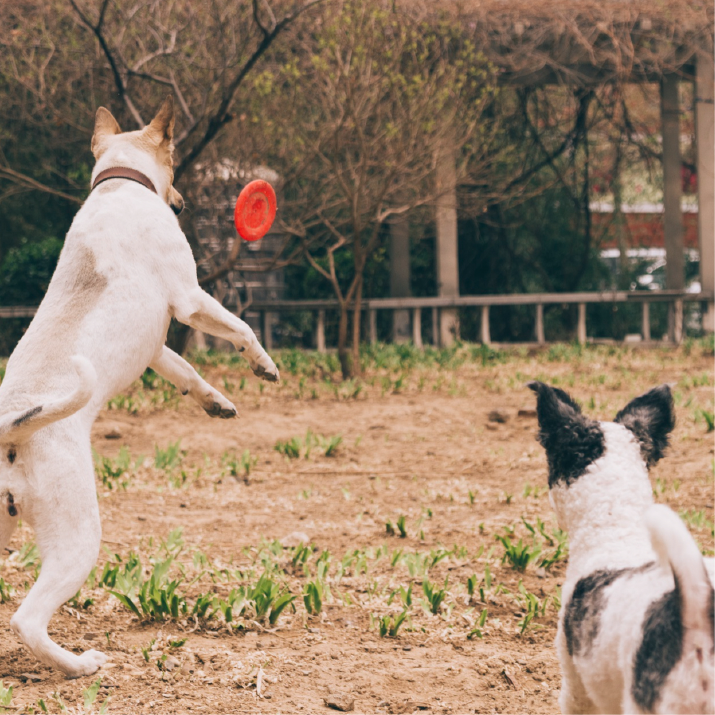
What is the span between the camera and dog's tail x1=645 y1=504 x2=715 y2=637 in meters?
1.68

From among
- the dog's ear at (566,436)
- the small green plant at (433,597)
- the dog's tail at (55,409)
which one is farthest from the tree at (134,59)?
the dog's ear at (566,436)

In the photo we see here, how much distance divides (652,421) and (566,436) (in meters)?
0.24

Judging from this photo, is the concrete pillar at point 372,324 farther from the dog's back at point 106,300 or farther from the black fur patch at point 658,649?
the black fur patch at point 658,649

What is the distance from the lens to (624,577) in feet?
6.56

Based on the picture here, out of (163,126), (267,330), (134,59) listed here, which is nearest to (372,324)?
(267,330)

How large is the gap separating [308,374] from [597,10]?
6.59m

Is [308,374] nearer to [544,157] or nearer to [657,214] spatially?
[544,157]

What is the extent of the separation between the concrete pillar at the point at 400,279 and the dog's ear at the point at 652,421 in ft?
36.4

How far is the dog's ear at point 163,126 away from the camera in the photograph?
363 cm

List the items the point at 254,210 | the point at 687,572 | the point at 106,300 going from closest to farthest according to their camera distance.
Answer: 1. the point at 687,572
2. the point at 106,300
3. the point at 254,210

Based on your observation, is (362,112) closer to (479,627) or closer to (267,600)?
(267,600)

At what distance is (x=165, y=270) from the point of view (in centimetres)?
329

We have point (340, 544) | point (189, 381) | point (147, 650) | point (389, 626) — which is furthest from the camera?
point (340, 544)

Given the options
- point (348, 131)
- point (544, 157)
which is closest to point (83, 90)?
point (348, 131)
